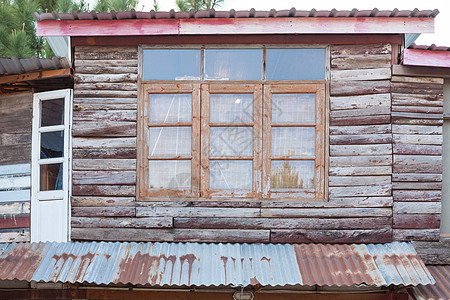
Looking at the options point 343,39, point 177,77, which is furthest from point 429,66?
point 177,77

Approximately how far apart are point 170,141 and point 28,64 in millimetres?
2297

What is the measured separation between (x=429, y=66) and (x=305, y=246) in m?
3.08

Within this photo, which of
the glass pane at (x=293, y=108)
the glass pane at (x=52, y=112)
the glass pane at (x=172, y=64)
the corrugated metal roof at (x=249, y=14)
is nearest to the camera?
the corrugated metal roof at (x=249, y=14)

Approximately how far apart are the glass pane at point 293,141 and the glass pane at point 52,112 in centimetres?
320

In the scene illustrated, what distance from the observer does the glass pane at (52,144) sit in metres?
6.30

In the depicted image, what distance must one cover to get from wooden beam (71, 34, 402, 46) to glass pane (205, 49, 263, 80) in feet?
0.56

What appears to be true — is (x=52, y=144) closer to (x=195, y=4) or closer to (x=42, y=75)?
(x=42, y=75)

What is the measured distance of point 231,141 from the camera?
240 inches

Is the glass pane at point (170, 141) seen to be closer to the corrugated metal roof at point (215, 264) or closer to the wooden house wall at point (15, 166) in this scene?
the corrugated metal roof at point (215, 264)

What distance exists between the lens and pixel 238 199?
6.01 metres

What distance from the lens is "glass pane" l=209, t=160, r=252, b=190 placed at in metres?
6.05

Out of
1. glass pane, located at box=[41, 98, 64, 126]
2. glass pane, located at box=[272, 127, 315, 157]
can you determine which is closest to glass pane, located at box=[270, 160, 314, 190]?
glass pane, located at box=[272, 127, 315, 157]

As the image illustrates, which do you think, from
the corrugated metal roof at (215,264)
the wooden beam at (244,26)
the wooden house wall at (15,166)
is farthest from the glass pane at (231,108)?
the wooden house wall at (15,166)

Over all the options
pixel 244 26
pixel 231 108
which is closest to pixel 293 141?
pixel 231 108
